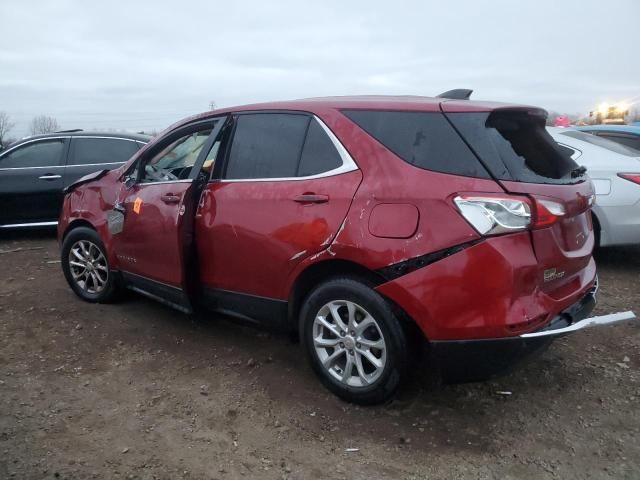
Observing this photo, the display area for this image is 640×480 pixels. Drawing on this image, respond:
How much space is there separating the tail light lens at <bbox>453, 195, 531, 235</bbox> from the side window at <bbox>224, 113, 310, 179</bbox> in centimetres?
119

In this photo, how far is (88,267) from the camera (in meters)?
5.02

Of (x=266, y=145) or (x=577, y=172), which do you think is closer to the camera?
(x=577, y=172)

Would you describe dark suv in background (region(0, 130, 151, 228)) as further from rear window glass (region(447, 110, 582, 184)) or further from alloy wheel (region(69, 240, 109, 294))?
rear window glass (region(447, 110, 582, 184))

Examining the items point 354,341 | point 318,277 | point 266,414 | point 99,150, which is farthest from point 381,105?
point 99,150

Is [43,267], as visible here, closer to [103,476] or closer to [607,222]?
[103,476]

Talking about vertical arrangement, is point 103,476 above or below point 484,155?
below

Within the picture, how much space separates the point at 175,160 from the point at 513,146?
8.65 ft

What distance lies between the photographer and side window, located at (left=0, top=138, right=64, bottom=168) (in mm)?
7918

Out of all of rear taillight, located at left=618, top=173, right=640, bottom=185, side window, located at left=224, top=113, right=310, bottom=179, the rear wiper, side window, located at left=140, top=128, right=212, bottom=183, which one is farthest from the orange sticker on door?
rear taillight, located at left=618, top=173, right=640, bottom=185

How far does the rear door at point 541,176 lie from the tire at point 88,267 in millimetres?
3311

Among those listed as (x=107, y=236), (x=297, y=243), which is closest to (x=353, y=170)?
(x=297, y=243)

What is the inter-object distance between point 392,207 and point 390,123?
529mm

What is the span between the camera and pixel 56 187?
789 cm

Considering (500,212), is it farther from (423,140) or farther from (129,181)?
(129,181)
